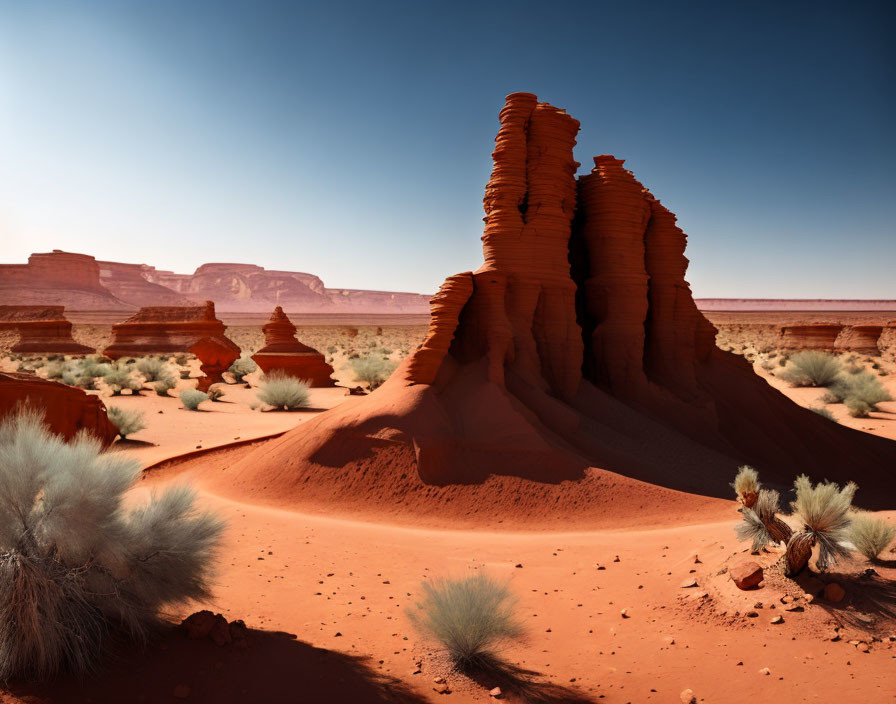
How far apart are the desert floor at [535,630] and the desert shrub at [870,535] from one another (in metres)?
0.20

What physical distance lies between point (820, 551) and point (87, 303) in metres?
116

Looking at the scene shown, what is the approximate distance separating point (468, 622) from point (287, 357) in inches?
862

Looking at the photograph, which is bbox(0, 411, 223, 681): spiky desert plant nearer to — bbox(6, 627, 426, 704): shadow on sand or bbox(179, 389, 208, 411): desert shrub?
bbox(6, 627, 426, 704): shadow on sand

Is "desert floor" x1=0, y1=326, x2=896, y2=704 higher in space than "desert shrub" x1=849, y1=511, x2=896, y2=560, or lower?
lower

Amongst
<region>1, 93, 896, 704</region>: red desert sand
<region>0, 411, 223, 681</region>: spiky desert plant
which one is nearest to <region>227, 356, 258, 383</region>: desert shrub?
<region>1, 93, 896, 704</region>: red desert sand

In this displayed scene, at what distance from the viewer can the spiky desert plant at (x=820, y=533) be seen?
4.96m

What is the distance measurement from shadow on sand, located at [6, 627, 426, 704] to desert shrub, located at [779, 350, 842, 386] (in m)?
28.5

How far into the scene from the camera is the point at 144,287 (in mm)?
141000

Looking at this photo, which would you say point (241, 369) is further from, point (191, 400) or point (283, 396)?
point (283, 396)

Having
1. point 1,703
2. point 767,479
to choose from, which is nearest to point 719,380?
point 767,479

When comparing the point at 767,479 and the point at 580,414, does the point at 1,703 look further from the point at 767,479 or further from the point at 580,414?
the point at 767,479

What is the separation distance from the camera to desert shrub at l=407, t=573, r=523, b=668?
4.41m

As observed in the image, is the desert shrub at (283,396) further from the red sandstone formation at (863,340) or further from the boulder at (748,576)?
the red sandstone formation at (863,340)

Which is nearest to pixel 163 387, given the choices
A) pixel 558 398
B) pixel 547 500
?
pixel 558 398
